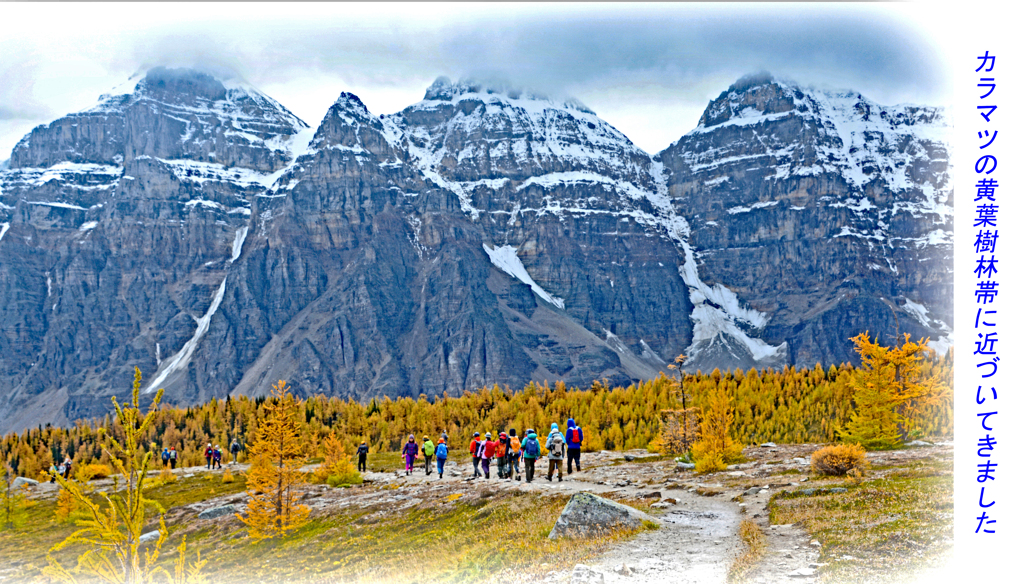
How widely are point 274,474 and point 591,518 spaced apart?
1365 centimetres

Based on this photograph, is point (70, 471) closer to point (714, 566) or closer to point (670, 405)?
point (670, 405)

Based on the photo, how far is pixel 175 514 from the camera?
3497cm

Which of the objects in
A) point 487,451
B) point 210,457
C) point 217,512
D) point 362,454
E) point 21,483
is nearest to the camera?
point 487,451

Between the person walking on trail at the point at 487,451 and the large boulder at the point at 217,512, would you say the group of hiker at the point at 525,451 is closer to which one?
the person walking on trail at the point at 487,451

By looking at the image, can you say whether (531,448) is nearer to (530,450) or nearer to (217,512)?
(530,450)

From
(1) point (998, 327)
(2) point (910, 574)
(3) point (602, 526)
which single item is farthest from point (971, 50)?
(3) point (602, 526)

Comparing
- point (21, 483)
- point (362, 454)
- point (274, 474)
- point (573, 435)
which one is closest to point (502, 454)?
point (573, 435)

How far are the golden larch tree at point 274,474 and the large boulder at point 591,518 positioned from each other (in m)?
12.5

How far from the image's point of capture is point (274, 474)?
91.6 ft

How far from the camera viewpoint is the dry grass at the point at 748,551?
1366cm

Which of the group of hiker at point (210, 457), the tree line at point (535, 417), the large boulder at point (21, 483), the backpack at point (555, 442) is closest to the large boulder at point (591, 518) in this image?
the backpack at point (555, 442)

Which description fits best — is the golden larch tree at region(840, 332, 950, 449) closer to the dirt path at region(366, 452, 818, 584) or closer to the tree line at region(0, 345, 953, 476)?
the tree line at region(0, 345, 953, 476)

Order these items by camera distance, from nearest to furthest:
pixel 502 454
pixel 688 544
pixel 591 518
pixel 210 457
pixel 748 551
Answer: pixel 748 551
pixel 688 544
pixel 591 518
pixel 502 454
pixel 210 457

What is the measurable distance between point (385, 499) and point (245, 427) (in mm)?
39853
